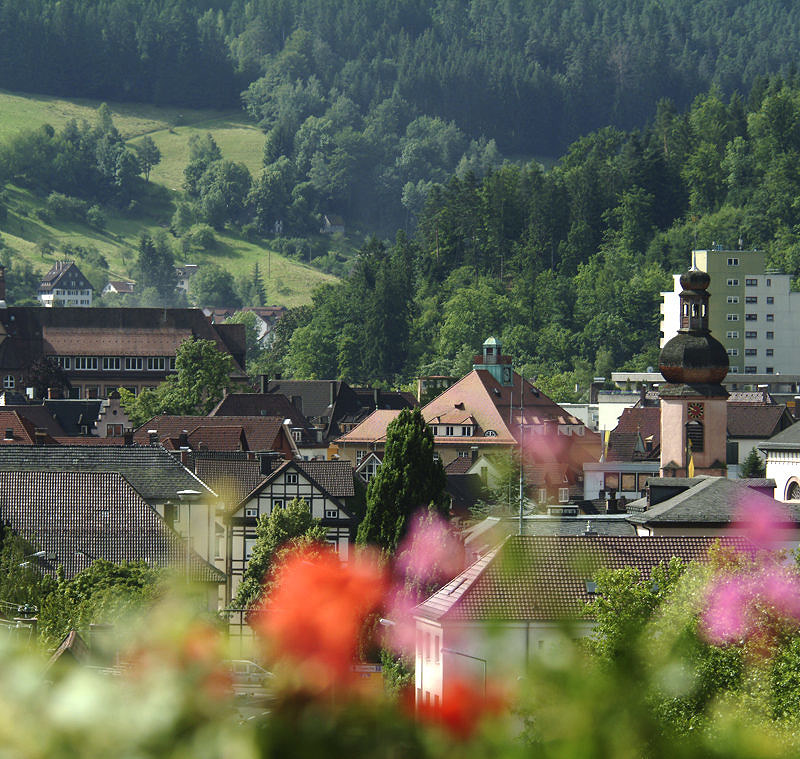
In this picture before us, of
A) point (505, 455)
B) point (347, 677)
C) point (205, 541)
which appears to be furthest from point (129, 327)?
point (347, 677)

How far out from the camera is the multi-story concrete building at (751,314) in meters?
144

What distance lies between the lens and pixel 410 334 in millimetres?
176750

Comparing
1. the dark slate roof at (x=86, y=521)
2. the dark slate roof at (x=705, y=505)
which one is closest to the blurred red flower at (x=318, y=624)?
the dark slate roof at (x=86, y=521)

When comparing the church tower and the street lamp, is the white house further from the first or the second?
the church tower

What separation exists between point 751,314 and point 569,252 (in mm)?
39732

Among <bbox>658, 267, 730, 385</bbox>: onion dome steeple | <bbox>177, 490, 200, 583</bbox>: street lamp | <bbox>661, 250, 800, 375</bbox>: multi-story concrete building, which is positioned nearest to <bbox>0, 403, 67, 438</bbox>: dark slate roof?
<bbox>658, 267, 730, 385</bbox>: onion dome steeple

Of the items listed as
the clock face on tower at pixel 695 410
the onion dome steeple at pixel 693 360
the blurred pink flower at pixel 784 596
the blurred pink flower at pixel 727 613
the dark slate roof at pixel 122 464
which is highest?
the onion dome steeple at pixel 693 360

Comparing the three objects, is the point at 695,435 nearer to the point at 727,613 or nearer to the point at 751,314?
the point at 727,613

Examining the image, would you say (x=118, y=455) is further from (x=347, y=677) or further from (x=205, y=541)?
(x=347, y=677)

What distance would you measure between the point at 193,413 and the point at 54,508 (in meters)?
65.4

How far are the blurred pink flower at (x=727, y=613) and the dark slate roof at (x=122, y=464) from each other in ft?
100

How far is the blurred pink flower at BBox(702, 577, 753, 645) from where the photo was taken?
19.3 m

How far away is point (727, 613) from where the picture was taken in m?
20.7

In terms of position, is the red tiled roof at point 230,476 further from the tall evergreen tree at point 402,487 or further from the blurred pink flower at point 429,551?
the blurred pink flower at point 429,551
